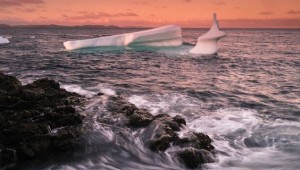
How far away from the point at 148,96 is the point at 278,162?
22.0ft

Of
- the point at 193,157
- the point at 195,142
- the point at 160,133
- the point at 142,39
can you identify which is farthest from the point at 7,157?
the point at 142,39

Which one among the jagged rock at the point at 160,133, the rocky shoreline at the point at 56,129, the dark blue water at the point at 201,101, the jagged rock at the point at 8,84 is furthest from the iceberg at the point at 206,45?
the jagged rock at the point at 160,133

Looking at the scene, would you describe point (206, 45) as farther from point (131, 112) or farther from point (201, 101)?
point (131, 112)

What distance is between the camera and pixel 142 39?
101 feet

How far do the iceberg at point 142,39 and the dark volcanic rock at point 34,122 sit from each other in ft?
63.0

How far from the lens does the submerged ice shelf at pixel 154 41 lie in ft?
97.8

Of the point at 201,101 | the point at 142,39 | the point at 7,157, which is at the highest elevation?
the point at 142,39

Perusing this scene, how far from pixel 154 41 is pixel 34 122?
23.8 metres

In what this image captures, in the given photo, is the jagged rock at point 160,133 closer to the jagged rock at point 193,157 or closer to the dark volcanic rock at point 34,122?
the jagged rock at point 193,157

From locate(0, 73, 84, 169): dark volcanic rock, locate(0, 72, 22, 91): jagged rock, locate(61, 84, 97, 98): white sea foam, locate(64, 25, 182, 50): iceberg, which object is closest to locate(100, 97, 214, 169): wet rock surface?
locate(0, 73, 84, 169): dark volcanic rock

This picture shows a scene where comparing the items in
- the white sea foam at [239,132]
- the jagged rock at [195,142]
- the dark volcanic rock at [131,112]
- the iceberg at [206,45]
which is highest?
the iceberg at [206,45]

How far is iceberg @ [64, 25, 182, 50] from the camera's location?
2997 centimetres

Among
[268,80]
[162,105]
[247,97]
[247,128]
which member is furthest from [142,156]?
[268,80]

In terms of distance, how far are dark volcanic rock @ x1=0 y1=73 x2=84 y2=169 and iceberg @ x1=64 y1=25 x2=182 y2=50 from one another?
1920 centimetres
